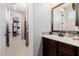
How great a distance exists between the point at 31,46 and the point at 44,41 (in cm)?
28

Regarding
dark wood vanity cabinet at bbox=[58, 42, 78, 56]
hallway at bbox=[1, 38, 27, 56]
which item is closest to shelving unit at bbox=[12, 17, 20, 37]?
hallway at bbox=[1, 38, 27, 56]

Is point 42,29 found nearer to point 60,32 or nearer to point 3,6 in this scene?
point 60,32

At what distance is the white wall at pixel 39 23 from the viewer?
2.37 metres

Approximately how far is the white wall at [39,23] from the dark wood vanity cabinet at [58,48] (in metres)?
0.13

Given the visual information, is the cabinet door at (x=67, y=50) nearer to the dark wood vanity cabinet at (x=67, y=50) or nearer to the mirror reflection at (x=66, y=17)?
the dark wood vanity cabinet at (x=67, y=50)

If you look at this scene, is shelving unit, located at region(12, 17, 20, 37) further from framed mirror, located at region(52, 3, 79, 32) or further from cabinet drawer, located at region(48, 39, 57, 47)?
framed mirror, located at region(52, 3, 79, 32)

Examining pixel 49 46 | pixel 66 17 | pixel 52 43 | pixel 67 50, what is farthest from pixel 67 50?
pixel 66 17

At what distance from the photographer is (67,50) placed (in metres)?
1.83

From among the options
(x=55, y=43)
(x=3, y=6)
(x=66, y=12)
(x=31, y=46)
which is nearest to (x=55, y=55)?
(x=55, y=43)

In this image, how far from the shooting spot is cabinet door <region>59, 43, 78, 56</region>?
5.49ft

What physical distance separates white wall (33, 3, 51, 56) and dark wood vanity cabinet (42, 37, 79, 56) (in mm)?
130

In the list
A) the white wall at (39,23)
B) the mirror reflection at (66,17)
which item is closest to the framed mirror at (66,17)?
the mirror reflection at (66,17)

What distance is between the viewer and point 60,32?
2.71 metres

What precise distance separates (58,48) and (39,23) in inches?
23.3
